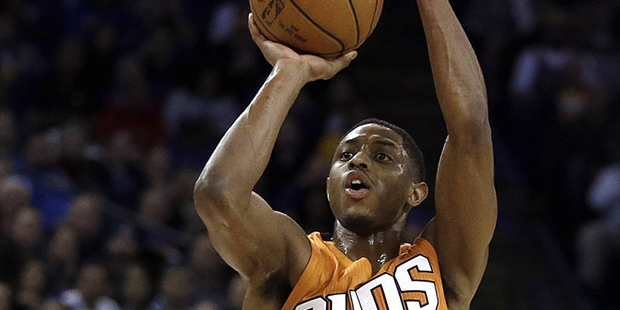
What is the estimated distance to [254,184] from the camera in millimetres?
3238

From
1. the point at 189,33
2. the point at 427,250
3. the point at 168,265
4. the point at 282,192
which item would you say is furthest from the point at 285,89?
the point at 189,33

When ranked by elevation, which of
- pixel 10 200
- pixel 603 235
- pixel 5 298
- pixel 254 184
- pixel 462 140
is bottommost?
pixel 603 235

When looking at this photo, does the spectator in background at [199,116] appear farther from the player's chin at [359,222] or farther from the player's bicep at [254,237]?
the player's bicep at [254,237]

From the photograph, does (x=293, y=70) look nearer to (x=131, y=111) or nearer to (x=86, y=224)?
(x=86, y=224)

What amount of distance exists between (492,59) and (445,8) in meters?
7.21

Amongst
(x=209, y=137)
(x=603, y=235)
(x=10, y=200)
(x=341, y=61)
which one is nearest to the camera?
(x=341, y=61)

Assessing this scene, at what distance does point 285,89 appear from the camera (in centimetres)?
329

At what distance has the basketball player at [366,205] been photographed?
3.24 m

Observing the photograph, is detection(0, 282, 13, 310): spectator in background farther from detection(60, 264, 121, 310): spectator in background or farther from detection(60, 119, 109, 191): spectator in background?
detection(60, 119, 109, 191): spectator in background

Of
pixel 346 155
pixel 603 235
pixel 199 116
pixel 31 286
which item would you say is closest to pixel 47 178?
pixel 31 286

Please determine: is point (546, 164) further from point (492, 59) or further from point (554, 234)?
point (492, 59)

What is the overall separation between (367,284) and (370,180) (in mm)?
374

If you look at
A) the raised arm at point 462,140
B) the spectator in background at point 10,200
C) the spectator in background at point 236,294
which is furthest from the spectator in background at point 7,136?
the raised arm at point 462,140

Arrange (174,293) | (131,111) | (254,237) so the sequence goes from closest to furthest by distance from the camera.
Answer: (254,237)
(174,293)
(131,111)
